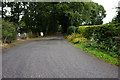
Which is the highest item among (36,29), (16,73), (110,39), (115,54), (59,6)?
(59,6)

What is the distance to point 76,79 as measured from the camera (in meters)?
2.72

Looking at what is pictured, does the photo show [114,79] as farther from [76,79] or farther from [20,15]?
[20,15]

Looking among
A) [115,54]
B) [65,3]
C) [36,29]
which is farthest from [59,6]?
[115,54]

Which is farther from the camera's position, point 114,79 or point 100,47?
point 100,47

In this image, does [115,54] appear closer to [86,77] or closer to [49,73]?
[86,77]

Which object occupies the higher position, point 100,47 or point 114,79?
point 100,47

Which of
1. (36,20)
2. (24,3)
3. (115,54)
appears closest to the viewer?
(115,54)

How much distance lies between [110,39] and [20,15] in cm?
1854

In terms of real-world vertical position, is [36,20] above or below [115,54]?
above

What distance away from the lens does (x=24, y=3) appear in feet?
60.3

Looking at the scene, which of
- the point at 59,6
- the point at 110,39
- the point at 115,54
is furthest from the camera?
the point at 59,6

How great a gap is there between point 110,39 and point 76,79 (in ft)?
15.5

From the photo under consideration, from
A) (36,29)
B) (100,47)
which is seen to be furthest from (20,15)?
(100,47)

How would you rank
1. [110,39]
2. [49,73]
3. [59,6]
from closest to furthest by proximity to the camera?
[49,73]
[110,39]
[59,6]
